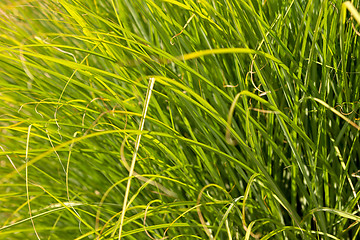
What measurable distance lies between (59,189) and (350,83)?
55 centimetres

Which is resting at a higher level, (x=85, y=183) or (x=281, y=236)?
(x=85, y=183)

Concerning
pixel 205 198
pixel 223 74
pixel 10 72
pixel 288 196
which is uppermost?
pixel 10 72

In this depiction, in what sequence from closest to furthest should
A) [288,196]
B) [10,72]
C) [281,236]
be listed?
1. [281,236]
2. [288,196]
3. [10,72]

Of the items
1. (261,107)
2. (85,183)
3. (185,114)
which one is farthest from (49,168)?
(261,107)

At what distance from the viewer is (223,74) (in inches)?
25.5

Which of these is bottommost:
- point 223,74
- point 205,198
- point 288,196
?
point 288,196

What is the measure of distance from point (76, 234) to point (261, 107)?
0.45m

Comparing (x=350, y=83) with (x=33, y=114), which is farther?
(x=33, y=114)

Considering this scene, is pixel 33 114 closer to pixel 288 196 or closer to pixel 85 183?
pixel 85 183

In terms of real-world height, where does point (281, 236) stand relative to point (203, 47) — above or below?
below

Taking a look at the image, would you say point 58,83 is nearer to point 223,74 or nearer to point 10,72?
point 10,72

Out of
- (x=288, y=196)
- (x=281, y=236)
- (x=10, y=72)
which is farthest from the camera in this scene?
(x=10, y=72)

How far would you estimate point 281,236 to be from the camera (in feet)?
1.89

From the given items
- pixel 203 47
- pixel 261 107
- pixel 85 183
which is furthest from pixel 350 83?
pixel 85 183
